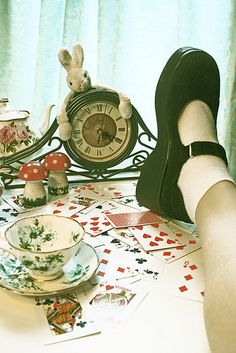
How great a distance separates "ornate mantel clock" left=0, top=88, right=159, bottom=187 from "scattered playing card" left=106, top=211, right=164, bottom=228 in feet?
0.66

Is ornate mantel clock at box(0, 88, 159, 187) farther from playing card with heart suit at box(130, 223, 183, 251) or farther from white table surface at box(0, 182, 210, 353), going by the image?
white table surface at box(0, 182, 210, 353)

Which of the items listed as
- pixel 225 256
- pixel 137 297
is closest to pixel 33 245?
pixel 137 297

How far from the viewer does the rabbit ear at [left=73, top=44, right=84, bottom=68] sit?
3.41 ft

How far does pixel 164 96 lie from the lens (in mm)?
999

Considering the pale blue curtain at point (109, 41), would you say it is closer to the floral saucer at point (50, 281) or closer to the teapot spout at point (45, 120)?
the teapot spout at point (45, 120)

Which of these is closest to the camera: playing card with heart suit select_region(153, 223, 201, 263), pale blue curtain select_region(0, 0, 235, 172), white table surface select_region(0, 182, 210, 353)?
white table surface select_region(0, 182, 210, 353)

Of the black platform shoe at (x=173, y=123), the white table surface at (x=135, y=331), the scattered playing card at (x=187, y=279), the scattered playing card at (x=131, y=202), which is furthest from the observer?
the scattered playing card at (x=131, y=202)

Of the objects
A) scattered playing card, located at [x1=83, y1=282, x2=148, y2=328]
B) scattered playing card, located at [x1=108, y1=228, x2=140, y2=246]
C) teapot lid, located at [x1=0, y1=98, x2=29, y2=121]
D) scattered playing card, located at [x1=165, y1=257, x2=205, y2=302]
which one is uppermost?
teapot lid, located at [x1=0, y1=98, x2=29, y2=121]

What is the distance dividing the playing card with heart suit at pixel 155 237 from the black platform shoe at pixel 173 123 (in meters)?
0.04

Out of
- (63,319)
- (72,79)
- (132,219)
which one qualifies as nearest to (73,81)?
(72,79)

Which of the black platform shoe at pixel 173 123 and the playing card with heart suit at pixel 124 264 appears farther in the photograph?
the black platform shoe at pixel 173 123

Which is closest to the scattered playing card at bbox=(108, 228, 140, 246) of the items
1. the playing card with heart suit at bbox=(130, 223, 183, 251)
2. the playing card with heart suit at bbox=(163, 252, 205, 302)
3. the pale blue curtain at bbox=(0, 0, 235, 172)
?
the playing card with heart suit at bbox=(130, 223, 183, 251)

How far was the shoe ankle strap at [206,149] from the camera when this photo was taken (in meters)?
0.90

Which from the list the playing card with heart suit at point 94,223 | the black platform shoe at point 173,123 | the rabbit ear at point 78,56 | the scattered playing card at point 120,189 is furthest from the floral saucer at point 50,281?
the rabbit ear at point 78,56
